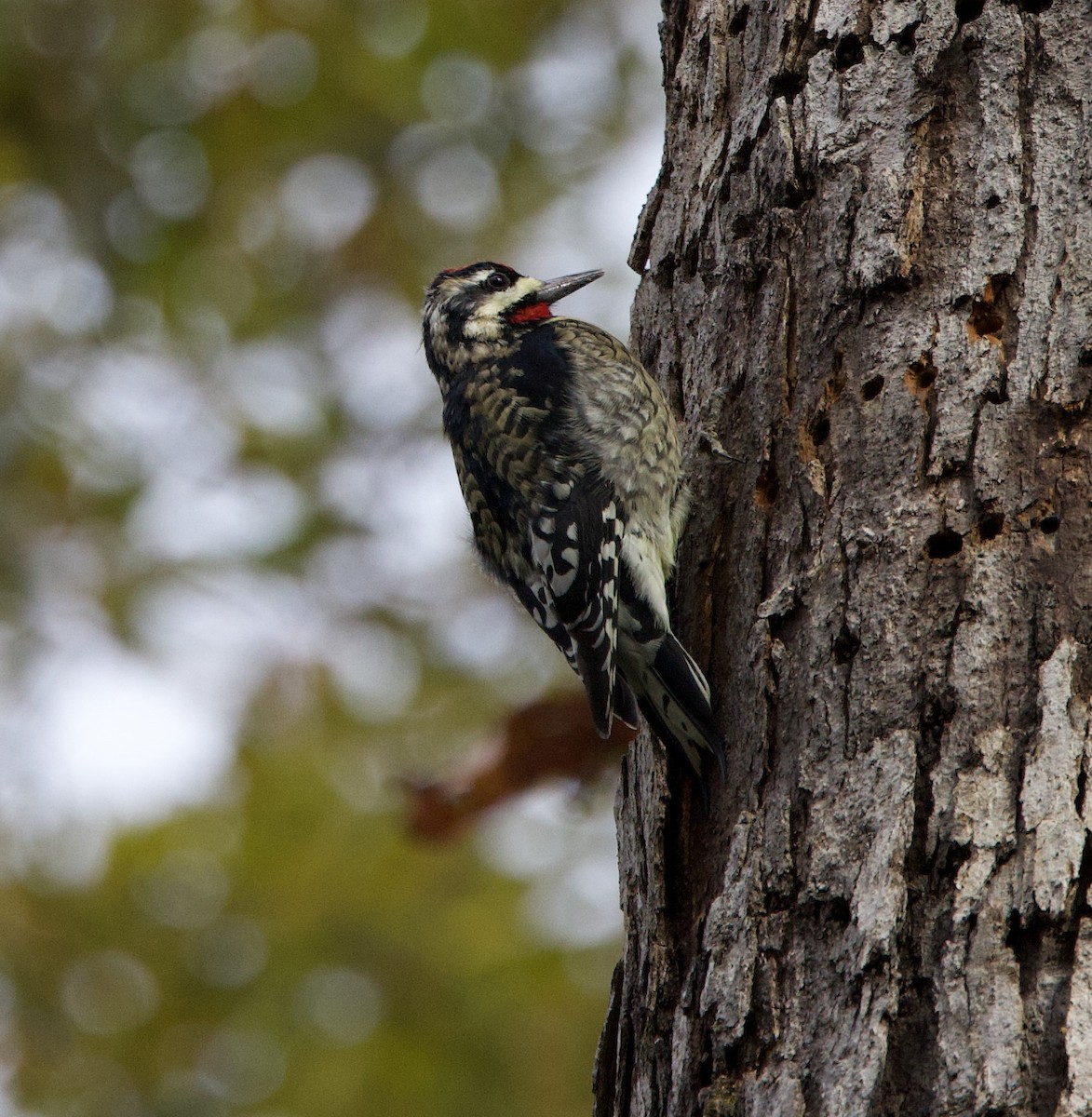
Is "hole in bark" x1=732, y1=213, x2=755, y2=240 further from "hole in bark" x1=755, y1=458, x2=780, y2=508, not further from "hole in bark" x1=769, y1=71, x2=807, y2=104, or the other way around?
"hole in bark" x1=755, y1=458, x2=780, y2=508

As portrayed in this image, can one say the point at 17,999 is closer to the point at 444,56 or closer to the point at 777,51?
the point at 444,56

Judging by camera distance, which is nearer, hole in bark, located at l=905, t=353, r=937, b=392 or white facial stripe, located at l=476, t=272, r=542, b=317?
hole in bark, located at l=905, t=353, r=937, b=392

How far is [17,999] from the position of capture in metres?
7.44

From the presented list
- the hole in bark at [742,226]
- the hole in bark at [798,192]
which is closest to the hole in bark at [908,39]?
the hole in bark at [798,192]

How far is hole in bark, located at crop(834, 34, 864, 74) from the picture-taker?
10.7 feet

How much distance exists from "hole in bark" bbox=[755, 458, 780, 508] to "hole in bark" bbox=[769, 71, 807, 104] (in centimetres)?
90

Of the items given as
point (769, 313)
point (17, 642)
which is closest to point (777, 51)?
point (769, 313)

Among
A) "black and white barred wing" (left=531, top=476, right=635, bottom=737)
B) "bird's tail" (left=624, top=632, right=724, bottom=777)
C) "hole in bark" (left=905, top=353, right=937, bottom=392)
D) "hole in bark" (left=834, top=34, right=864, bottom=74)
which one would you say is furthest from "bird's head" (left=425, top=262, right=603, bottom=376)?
"hole in bark" (left=905, top=353, right=937, bottom=392)

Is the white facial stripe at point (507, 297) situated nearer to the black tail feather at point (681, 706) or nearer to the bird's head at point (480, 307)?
the bird's head at point (480, 307)

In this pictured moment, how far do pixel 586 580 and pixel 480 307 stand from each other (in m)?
1.60

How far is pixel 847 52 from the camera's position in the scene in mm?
3277

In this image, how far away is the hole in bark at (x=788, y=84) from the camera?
3355 mm

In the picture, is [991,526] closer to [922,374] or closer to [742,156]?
[922,374]

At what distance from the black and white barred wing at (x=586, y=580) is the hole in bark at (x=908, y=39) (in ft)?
4.54
